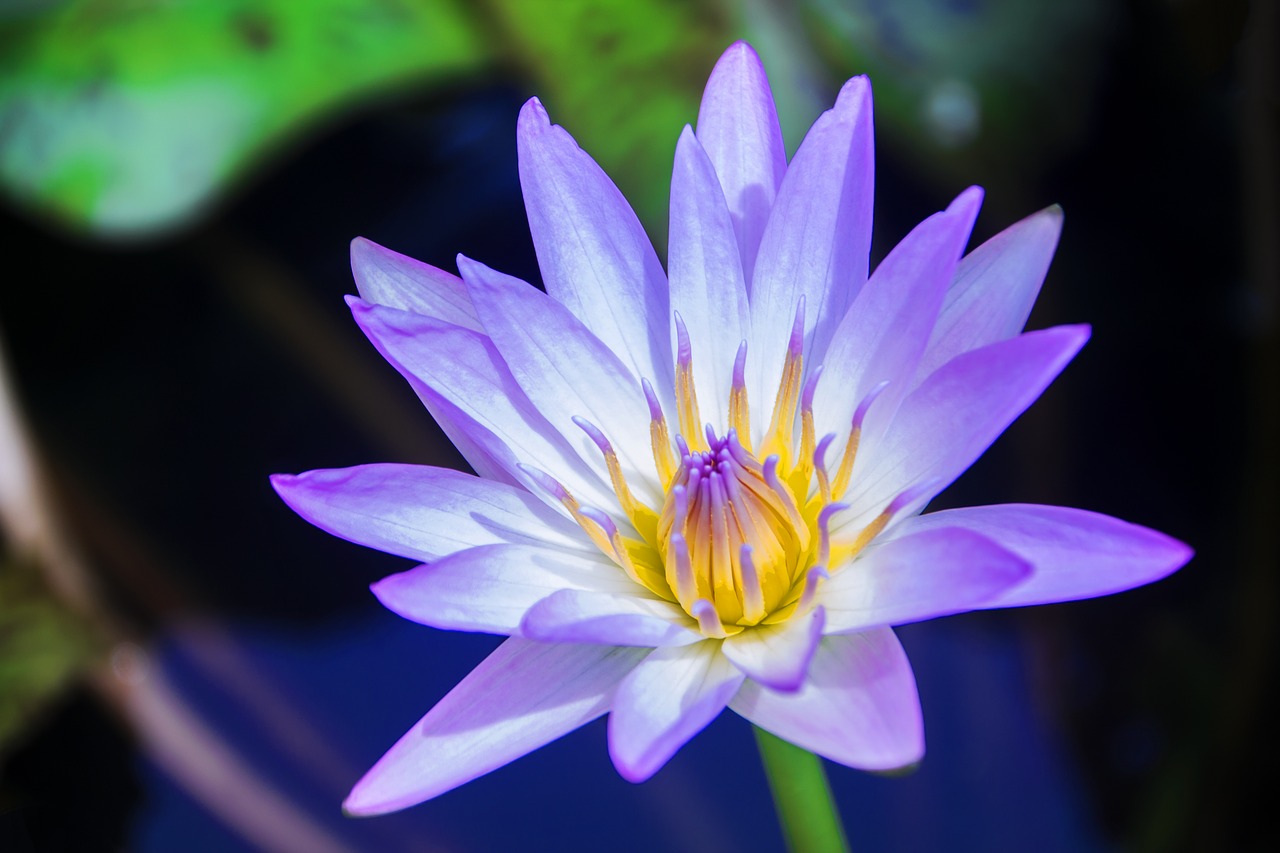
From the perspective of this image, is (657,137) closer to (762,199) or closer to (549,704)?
(762,199)

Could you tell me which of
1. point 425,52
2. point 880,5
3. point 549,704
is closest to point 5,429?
point 425,52

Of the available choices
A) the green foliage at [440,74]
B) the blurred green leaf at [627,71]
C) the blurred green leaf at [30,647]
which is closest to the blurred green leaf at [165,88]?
the green foliage at [440,74]

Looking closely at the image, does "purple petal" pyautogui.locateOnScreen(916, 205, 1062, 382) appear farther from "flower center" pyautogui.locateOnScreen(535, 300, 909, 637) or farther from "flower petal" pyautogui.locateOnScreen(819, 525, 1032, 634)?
"flower petal" pyautogui.locateOnScreen(819, 525, 1032, 634)

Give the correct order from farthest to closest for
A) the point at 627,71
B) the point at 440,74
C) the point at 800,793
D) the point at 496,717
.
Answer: the point at 440,74 → the point at 627,71 → the point at 800,793 → the point at 496,717

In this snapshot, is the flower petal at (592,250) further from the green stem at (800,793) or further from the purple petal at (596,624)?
the green stem at (800,793)

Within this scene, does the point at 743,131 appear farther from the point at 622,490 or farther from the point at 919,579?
the point at 919,579

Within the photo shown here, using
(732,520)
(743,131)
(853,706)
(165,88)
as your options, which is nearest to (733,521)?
(732,520)
